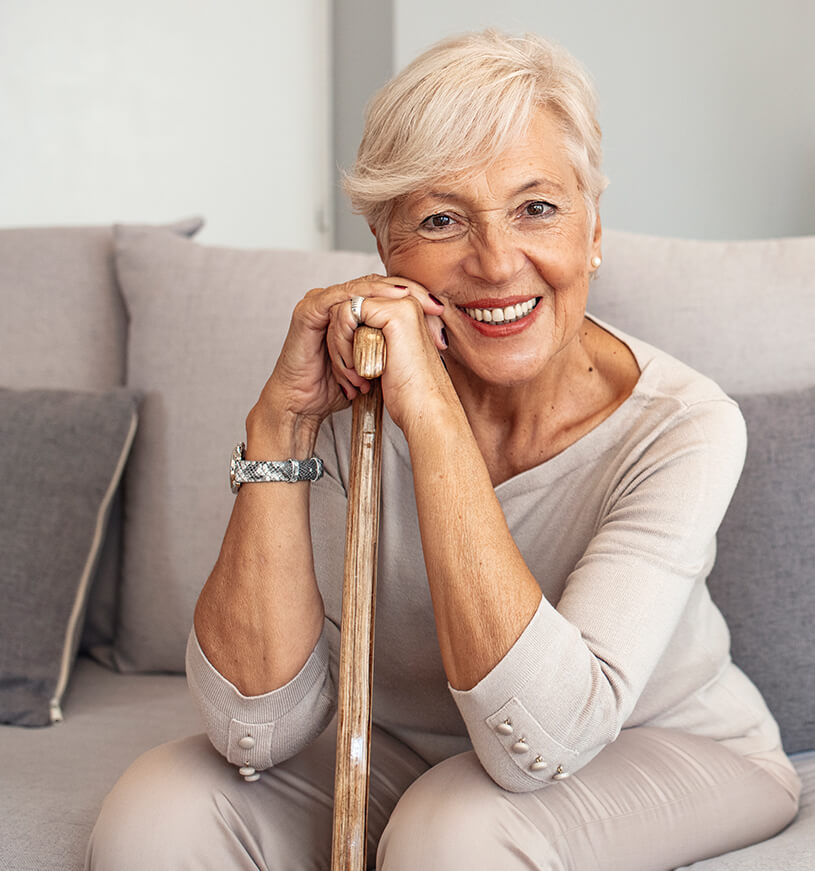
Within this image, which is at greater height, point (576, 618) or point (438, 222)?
point (438, 222)

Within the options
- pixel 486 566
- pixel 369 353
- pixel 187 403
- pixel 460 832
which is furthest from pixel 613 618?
pixel 187 403

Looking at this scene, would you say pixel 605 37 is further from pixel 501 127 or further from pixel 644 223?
pixel 501 127

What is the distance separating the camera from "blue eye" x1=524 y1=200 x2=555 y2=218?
112 cm

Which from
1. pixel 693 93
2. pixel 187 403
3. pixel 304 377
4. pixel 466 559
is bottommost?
pixel 187 403

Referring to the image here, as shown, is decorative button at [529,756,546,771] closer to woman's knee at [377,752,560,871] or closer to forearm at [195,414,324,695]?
woman's knee at [377,752,560,871]

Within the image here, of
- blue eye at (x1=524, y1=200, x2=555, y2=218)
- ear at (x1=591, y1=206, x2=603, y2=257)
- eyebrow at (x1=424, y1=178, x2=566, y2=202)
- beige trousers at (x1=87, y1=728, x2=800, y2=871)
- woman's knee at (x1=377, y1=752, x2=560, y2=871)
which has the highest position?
eyebrow at (x1=424, y1=178, x2=566, y2=202)

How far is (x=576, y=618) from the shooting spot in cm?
100

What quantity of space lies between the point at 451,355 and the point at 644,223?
159 cm

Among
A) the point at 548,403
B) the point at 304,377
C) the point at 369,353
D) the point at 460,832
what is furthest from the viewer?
the point at 548,403

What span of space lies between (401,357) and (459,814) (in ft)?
1.49

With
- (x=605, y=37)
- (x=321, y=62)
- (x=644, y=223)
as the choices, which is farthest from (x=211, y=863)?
(x=321, y=62)

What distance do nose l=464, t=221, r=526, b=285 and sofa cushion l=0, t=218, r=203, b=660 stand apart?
921mm

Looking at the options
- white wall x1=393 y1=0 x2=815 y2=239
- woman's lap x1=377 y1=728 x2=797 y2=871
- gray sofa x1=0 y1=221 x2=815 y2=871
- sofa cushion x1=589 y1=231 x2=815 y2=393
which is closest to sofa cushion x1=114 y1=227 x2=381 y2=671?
gray sofa x1=0 y1=221 x2=815 y2=871

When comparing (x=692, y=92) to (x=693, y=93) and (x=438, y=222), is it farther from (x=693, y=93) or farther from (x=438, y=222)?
(x=438, y=222)
